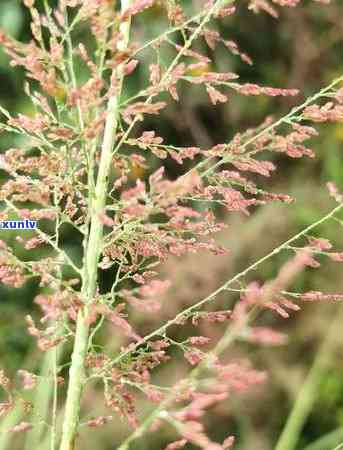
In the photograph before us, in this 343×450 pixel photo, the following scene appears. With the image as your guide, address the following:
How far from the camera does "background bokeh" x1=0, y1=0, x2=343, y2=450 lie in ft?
9.60

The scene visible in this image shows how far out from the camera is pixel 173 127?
3.63m

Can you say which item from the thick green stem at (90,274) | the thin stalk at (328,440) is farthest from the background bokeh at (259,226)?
the thick green stem at (90,274)

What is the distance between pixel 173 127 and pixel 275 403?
1.24 meters

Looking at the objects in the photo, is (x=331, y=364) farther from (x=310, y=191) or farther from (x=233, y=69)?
(x=233, y=69)

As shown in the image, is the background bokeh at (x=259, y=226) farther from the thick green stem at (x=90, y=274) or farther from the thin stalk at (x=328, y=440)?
the thick green stem at (x=90, y=274)

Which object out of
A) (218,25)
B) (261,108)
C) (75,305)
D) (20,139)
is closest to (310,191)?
(261,108)

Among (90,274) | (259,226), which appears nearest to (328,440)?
(259,226)

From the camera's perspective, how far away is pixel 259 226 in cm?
325

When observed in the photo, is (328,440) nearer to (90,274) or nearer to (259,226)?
(259,226)

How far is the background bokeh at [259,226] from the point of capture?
2.93 m

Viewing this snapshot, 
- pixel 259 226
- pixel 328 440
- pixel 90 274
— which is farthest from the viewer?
pixel 259 226

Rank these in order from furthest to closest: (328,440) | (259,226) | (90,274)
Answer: (259,226)
(328,440)
(90,274)

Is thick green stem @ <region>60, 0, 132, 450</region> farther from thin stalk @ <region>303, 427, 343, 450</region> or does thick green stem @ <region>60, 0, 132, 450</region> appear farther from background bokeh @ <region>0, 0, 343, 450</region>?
background bokeh @ <region>0, 0, 343, 450</region>

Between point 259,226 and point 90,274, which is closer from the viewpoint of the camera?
point 90,274
